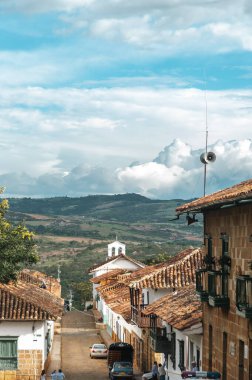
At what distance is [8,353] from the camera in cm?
4619

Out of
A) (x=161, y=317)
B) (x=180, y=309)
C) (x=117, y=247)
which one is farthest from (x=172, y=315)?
(x=117, y=247)

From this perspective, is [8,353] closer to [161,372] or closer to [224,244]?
[161,372]

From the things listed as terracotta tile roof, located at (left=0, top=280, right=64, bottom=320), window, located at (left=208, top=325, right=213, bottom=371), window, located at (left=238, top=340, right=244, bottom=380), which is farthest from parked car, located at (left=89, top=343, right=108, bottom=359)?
window, located at (left=238, top=340, right=244, bottom=380)

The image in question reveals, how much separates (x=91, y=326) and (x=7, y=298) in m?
41.7

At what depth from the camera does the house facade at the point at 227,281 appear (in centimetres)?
2559

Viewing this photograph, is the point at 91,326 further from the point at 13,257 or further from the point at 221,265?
the point at 221,265

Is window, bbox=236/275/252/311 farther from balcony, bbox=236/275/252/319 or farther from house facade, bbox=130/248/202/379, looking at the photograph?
house facade, bbox=130/248/202/379

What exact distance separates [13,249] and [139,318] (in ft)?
34.1

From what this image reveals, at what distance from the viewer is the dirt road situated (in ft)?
171

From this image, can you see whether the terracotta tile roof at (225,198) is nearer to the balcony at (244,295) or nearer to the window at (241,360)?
the balcony at (244,295)

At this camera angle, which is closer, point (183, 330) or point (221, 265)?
point (221, 265)

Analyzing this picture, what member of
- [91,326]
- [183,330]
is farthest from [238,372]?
[91,326]

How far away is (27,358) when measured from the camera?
4644 cm

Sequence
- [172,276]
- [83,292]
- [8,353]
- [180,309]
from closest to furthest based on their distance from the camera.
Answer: [180,309], [8,353], [172,276], [83,292]
